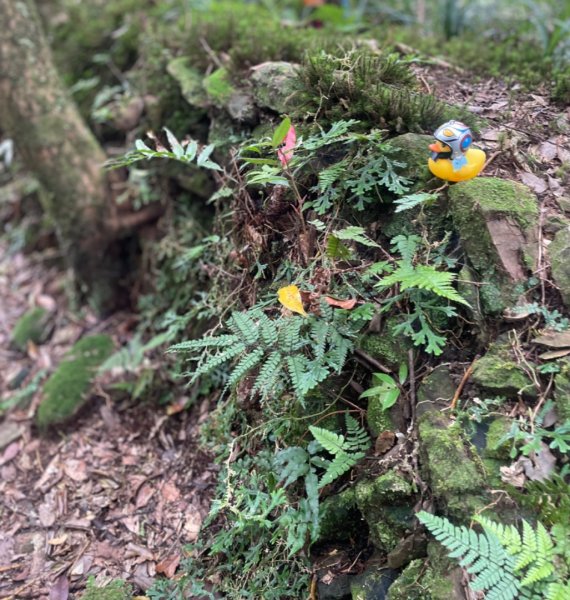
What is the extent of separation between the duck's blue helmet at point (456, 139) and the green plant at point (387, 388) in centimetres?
95

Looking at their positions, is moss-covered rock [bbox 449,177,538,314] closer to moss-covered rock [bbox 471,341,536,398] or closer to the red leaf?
moss-covered rock [bbox 471,341,536,398]

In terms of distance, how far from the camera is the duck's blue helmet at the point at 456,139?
2.31m

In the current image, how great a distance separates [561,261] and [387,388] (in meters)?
0.92

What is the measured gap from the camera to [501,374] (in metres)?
2.17

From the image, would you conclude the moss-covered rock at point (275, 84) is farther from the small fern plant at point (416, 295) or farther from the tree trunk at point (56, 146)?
the tree trunk at point (56, 146)

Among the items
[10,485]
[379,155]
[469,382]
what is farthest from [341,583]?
[10,485]

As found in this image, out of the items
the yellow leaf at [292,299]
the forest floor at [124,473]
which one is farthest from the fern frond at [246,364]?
the forest floor at [124,473]

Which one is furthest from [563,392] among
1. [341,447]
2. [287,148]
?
[287,148]

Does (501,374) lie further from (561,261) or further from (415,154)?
(415,154)

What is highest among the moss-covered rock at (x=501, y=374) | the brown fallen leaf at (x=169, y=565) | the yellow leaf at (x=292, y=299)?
the yellow leaf at (x=292, y=299)

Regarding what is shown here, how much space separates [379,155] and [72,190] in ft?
9.04

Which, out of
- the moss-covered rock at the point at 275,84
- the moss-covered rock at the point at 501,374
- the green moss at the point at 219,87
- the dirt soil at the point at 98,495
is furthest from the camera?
the green moss at the point at 219,87

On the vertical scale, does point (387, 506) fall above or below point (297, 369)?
below

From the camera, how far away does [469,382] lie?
2.24 meters
